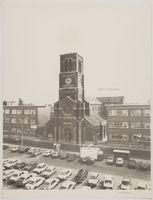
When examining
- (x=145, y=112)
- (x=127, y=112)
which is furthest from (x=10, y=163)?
(x=145, y=112)

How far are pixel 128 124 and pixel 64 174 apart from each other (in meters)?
0.57

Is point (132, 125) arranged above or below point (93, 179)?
above

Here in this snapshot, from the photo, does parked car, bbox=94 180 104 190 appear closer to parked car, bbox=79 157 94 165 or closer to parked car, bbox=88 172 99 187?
parked car, bbox=88 172 99 187

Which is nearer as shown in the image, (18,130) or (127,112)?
(127,112)

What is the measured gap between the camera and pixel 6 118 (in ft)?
6.38

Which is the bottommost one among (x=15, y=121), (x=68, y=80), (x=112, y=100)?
(x=15, y=121)

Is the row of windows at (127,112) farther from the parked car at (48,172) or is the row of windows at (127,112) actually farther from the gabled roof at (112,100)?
the parked car at (48,172)

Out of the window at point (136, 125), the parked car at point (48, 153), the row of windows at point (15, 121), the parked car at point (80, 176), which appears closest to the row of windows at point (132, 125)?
the window at point (136, 125)

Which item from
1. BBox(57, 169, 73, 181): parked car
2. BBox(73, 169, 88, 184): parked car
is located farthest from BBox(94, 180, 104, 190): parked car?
BBox(57, 169, 73, 181): parked car

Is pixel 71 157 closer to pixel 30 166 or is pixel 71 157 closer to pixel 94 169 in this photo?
pixel 94 169

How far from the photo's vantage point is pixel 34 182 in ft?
6.13

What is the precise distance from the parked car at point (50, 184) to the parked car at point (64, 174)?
3cm

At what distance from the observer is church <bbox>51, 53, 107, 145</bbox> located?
1880 mm

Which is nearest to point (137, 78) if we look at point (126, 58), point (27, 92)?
point (126, 58)
